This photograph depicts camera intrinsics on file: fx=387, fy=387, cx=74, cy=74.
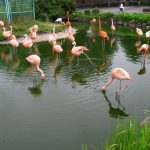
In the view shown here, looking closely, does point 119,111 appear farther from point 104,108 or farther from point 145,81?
point 145,81

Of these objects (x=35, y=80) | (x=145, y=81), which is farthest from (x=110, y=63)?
(x=35, y=80)

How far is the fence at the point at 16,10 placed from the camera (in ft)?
76.4

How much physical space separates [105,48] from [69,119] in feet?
31.0

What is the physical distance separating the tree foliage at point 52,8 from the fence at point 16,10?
413 cm

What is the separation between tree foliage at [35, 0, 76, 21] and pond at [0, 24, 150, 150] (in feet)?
45.1

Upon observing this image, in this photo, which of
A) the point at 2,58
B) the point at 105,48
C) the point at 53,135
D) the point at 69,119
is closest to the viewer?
the point at 53,135

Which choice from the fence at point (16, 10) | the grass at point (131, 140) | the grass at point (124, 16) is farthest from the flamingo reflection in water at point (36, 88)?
the grass at point (124, 16)

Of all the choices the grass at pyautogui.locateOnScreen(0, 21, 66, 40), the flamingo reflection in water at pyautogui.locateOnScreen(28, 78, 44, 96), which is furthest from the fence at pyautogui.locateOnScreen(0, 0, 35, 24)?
the flamingo reflection in water at pyautogui.locateOnScreen(28, 78, 44, 96)

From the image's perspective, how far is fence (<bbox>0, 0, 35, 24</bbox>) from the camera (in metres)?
23.3

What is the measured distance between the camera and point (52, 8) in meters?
31.3

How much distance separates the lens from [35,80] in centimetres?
1177

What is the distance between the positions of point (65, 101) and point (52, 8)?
22.2 m

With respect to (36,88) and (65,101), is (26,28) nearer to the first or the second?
(36,88)

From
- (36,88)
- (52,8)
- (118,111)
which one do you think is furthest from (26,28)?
(118,111)
